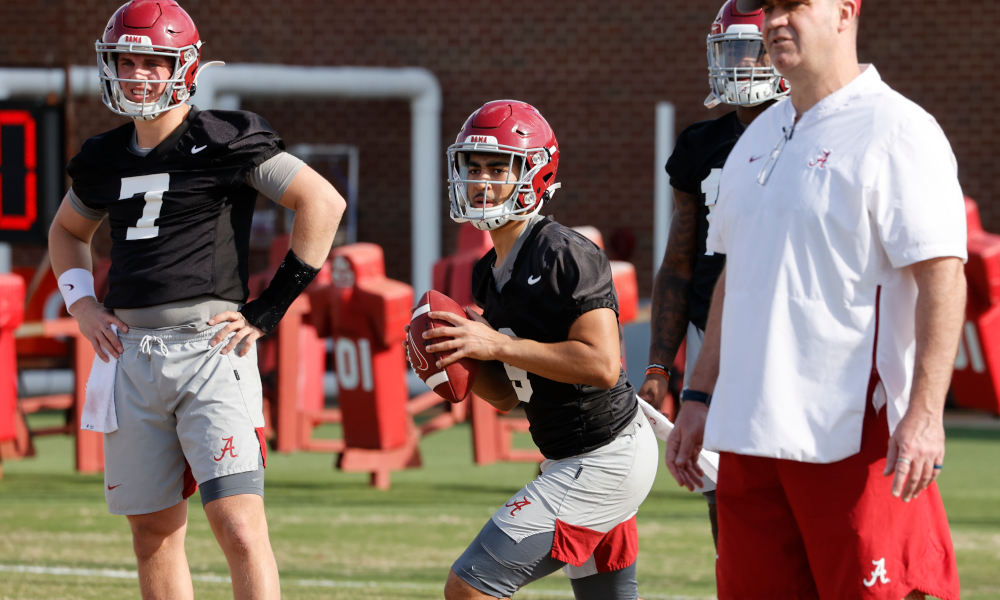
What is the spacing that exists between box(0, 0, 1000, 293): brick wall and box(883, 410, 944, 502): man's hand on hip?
37.3 feet

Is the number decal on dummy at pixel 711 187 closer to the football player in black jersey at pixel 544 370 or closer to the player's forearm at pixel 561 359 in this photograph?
the football player in black jersey at pixel 544 370

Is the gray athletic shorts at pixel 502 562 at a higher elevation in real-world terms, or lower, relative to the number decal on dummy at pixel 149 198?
lower

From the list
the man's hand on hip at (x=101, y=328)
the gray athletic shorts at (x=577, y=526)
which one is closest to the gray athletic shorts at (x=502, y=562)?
the gray athletic shorts at (x=577, y=526)

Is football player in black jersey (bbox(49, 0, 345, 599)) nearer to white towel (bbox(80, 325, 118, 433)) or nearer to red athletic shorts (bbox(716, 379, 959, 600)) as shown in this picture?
white towel (bbox(80, 325, 118, 433))

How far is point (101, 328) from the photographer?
320 centimetres

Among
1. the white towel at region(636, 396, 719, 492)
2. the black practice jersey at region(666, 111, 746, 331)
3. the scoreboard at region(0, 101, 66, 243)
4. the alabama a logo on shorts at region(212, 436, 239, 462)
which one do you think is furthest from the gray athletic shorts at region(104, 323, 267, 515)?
the scoreboard at region(0, 101, 66, 243)

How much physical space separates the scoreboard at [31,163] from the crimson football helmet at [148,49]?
4.78 m

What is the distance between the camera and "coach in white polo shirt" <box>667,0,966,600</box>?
2.08 meters

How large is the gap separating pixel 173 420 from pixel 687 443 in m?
1.46

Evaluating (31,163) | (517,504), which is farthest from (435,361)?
(31,163)

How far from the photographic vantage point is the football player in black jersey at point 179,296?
308 centimetres

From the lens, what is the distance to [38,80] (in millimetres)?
11719

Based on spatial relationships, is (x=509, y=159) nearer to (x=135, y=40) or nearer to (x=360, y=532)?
(x=135, y=40)

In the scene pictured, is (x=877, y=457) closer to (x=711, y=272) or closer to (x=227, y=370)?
(x=711, y=272)
